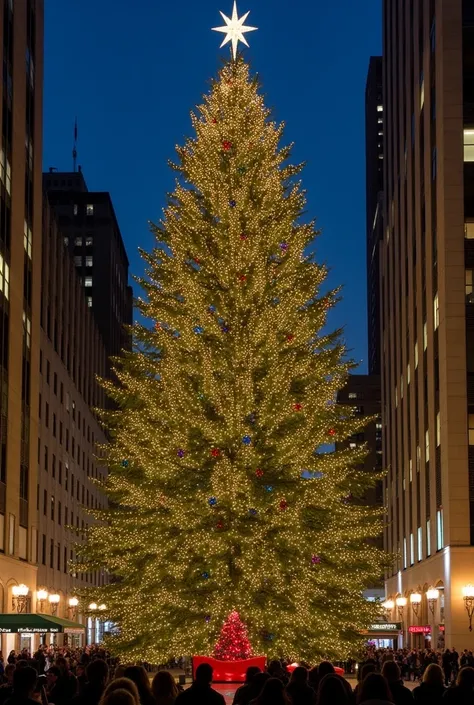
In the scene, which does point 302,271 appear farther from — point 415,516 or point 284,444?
point 415,516

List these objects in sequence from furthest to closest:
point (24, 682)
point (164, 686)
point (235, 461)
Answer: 1. point (235, 461)
2. point (164, 686)
3. point (24, 682)

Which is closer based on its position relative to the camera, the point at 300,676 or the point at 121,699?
the point at 121,699

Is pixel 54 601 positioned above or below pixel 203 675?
below

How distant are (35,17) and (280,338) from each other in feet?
144

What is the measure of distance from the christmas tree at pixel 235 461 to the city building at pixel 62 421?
41.6 metres

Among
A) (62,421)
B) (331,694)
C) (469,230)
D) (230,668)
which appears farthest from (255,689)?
(62,421)

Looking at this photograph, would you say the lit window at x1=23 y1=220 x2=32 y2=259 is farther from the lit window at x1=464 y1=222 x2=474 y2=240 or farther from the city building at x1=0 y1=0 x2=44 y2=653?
the lit window at x1=464 y1=222 x2=474 y2=240

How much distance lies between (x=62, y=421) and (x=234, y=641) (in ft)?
228

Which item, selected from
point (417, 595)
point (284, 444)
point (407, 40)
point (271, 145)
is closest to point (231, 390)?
point (284, 444)

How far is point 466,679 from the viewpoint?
15.1m

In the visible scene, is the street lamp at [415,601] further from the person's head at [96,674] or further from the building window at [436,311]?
the person's head at [96,674]

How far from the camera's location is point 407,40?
8225 centimetres

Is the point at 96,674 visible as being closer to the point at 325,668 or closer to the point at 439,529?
the point at 325,668

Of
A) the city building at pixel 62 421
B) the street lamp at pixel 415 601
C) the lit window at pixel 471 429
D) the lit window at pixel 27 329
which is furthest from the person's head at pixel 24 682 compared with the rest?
the city building at pixel 62 421
